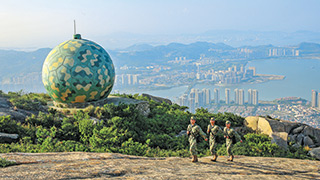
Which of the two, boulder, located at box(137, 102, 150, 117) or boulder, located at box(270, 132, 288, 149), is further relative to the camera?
boulder, located at box(137, 102, 150, 117)

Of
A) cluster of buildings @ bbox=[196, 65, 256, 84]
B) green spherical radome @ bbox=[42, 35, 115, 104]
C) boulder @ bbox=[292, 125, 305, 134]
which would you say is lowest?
cluster of buildings @ bbox=[196, 65, 256, 84]

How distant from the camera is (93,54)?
50.9 feet

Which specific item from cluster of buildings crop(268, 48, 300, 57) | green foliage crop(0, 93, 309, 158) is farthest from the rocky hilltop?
cluster of buildings crop(268, 48, 300, 57)

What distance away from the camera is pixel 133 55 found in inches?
5335

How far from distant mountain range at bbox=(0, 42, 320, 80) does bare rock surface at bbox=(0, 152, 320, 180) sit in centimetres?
6872

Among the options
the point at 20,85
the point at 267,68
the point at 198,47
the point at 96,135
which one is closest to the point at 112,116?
the point at 96,135

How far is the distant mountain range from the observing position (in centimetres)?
7306

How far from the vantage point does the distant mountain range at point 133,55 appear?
73062 mm

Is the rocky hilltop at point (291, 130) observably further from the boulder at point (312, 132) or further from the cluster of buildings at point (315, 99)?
the cluster of buildings at point (315, 99)

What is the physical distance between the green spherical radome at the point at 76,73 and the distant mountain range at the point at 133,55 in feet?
197

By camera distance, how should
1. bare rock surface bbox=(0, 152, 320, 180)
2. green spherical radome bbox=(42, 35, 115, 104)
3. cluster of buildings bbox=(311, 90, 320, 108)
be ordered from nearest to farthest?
1. bare rock surface bbox=(0, 152, 320, 180)
2. green spherical radome bbox=(42, 35, 115, 104)
3. cluster of buildings bbox=(311, 90, 320, 108)

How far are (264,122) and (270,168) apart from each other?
303 inches

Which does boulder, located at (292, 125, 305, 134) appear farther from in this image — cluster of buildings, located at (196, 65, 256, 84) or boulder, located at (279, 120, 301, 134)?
cluster of buildings, located at (196, 65, 256, 84)

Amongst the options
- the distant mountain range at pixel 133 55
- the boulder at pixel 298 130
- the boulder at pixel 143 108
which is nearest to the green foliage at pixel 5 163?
the boulder at pixel 143 108
